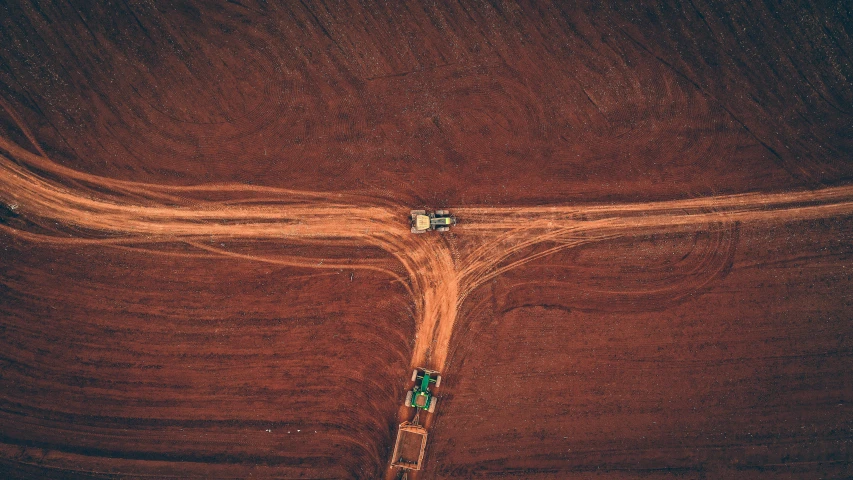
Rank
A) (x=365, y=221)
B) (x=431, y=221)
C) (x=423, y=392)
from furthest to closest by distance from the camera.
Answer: (x=365, y=221)
(x=423, y=392)
(x=431, y=221)

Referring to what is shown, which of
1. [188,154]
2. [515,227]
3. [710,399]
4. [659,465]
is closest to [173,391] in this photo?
[188,154]

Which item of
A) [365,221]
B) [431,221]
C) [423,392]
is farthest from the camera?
[365,221]

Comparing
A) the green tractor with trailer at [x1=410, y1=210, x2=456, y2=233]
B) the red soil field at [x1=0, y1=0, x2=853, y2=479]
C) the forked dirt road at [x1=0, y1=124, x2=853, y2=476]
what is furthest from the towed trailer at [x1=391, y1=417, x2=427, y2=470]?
the green tractor with trailer at [x1=410, y1=210, x2=456, y2=233]

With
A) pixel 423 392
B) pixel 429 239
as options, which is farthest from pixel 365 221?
pixel 423 392

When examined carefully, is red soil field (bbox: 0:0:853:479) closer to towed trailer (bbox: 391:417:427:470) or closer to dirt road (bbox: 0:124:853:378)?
dirt road (bbox: 0:124:853:378)

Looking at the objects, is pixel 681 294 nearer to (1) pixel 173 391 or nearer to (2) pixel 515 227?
(2) pixel 515 227

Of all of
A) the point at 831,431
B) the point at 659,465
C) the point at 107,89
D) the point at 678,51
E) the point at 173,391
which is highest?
the point at 678,51

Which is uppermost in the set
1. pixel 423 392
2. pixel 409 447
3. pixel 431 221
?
pixel 431 221

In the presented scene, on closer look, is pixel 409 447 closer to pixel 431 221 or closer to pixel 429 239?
pixel 429 239
